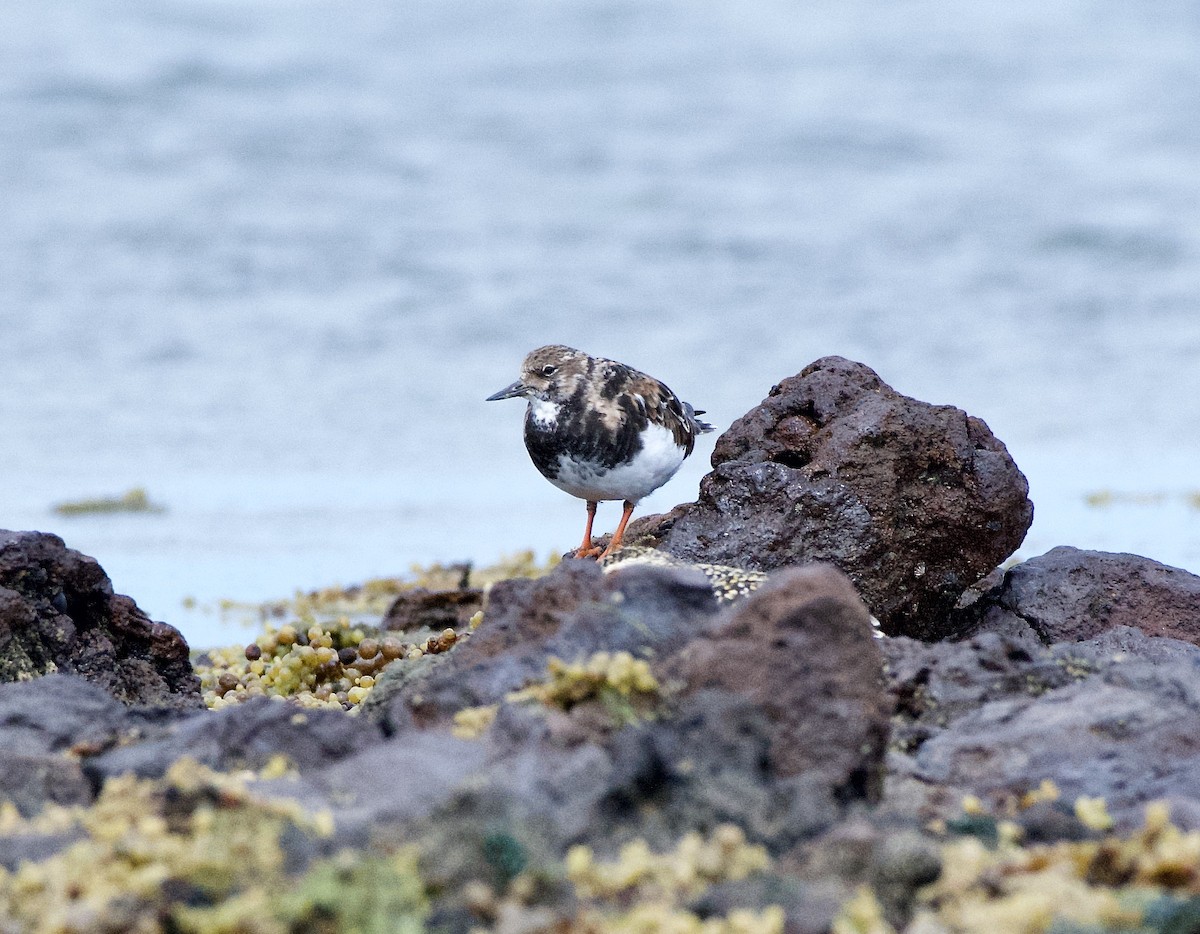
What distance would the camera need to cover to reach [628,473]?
6734 mm

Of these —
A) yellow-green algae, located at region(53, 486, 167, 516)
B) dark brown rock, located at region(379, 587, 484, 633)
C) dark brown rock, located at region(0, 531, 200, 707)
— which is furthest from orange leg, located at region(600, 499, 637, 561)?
yellow-green algae, located at region(53, 486, 167, 516)

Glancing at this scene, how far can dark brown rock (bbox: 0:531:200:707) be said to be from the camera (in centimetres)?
516

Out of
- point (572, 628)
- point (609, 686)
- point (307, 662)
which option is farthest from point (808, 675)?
point (307, 662)

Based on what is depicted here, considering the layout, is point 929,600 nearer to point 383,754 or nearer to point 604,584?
point 604,584

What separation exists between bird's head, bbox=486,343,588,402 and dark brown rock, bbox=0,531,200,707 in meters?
1.93

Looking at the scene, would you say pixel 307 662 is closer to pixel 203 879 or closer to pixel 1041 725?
pixel 1041 725

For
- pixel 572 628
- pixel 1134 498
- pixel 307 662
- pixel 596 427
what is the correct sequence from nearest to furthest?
1. pixel 572 628
2. pixel 307 662
3. pixel 596 427
4. pixel 1134 498

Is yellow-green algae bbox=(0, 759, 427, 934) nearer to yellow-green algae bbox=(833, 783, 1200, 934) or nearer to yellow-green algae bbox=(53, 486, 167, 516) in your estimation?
yellow-green algae bbox=(833, 783, 1200, 934)

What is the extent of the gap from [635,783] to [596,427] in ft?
11.1

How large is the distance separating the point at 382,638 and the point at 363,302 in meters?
8.17

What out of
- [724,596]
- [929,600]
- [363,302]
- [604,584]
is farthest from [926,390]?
[604,584]

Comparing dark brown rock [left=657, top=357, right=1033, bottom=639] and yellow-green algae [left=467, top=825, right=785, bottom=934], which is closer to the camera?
yellow-green algae [left=467, top=825, right=785, bottom=934]

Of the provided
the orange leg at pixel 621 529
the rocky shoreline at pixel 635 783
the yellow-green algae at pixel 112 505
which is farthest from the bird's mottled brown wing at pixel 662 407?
the yellow-green algae at pixel 112 505

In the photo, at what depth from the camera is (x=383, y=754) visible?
366 cm
